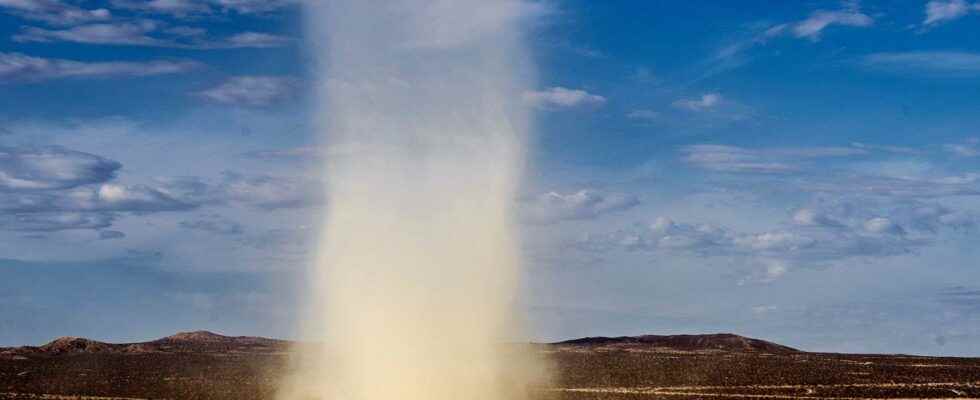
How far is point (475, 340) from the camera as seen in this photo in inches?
3270

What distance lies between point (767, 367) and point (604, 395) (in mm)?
36672

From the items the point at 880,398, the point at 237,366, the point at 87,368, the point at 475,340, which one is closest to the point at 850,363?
the point at 880,398

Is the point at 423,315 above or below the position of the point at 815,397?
above

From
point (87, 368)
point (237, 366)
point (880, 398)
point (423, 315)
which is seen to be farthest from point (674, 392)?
point (87, 368)

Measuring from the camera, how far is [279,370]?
4619 inches

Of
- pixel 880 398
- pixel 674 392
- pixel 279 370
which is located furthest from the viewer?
Result: pixel 279 370

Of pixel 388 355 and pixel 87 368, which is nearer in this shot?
pixel 388 355

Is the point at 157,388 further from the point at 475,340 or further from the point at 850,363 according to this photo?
the point at 850,363

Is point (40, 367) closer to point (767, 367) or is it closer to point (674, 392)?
point (674, 392)

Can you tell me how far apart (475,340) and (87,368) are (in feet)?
207

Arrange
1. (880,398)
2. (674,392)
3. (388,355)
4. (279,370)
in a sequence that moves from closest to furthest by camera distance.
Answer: (388,355), (880,398), (674,392), (279,370)

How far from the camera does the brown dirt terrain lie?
90562mm

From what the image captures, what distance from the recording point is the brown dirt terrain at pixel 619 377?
90.6 metres

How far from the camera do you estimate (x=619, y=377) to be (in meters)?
107
